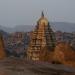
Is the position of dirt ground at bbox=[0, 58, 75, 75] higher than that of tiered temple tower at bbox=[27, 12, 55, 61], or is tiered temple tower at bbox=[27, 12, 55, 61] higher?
tiered temple tower at bbox=[27, 12, 55, 61]

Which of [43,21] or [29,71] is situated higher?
[43,21]

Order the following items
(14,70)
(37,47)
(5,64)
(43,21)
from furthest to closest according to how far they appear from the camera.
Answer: (43,21) → (37,47) → (5,64) → (14,70)

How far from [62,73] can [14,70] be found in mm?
803

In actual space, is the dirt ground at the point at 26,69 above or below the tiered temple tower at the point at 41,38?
below

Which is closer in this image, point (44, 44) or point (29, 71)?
point (29, 71)

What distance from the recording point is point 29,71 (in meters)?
5.38

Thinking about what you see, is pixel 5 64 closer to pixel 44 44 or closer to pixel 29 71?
pixel 29 71

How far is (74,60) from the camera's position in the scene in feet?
49.2

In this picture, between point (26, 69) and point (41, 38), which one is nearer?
point (26, 69)

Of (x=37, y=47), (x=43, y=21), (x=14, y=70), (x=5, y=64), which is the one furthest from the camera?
(x=43, y=21)

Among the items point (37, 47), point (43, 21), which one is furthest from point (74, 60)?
point (43, 21)

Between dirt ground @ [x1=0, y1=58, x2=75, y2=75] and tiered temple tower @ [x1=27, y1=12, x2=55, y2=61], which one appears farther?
tiered temple tower @ [x1=27, y1=12, x2=55, y2=61]

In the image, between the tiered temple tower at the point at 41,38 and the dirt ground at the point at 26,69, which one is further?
the tiered temple tower at the point at 41,38

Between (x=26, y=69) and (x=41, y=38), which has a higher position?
(x=41, y=38)
